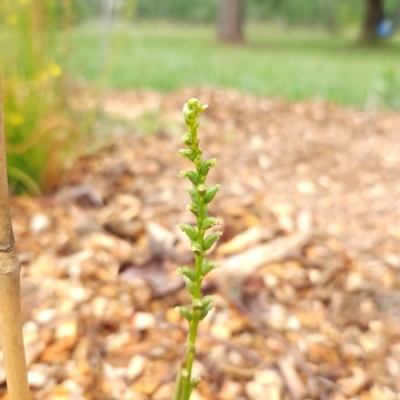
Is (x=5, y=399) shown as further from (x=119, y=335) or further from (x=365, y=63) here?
(x=365, y=63)

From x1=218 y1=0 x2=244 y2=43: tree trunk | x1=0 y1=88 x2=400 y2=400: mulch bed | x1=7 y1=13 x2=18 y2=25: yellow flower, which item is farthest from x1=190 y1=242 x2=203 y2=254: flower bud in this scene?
x1=218 y1=0 x2=244 y2=43: tree trunk

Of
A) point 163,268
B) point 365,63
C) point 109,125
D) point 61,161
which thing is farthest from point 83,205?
point 365,63

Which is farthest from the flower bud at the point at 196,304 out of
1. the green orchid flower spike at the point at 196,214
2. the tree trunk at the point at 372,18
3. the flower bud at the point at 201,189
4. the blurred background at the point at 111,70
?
the tree trunk at the point at 372,18

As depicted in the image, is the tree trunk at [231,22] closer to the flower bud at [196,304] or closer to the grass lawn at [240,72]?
the grass lawn at [240,72]

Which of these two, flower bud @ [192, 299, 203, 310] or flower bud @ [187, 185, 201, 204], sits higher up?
flower bud @ [187, 185, 201, 204]

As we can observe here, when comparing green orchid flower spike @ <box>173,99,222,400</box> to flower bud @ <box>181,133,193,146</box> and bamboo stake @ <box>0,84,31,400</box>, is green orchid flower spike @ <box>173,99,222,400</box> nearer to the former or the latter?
flower bud @ <box>181,133,193,146</box>

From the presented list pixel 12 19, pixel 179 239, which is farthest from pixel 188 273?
pixel 12 19
